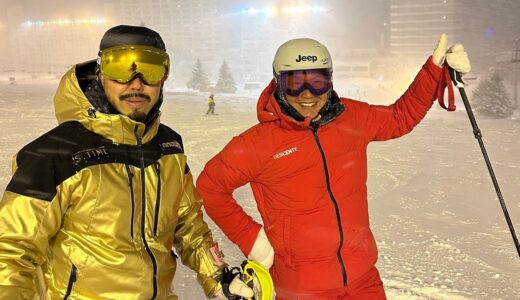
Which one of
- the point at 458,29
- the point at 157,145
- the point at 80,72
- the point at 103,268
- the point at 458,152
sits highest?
the point at 458,29

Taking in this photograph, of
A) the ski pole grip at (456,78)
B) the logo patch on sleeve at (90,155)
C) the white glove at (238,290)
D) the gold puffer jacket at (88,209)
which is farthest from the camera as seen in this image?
the ski pole grip at (456,78)

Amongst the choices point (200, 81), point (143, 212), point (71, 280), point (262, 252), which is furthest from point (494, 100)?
point (200, 81)

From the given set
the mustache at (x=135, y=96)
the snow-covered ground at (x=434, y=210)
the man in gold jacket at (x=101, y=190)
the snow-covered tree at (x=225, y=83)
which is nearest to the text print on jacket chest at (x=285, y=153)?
the man in gold jacket at (x=101, y=190)

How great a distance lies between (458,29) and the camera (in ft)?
248

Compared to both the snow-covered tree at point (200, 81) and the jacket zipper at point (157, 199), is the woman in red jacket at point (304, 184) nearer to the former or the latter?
the jacket zipper at point (157, 199)

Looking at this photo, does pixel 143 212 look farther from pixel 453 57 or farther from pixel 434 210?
pixel 434 210

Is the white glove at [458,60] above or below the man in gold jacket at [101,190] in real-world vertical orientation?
above

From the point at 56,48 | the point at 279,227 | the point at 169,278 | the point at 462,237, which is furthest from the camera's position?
the point at 56,48

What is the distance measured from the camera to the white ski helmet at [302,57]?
2705 millimetres

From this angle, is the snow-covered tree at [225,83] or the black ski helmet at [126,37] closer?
the black ski helmet at [126,37]

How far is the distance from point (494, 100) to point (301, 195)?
2588 centimetres

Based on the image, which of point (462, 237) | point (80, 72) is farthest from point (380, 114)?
point (462, 237)

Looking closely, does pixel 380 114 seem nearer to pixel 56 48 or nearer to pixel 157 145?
pixel 157 145

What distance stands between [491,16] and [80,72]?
88.6 metres
